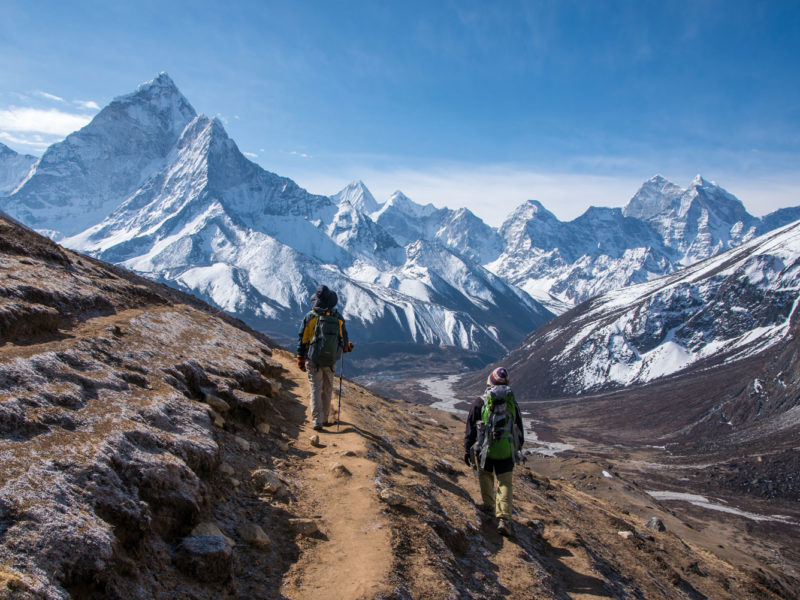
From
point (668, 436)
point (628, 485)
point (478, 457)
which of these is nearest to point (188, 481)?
point (478, 457)

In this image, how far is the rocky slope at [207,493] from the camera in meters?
5.89

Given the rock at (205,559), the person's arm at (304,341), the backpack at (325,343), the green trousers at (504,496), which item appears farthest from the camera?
the person's arm at (304,341)

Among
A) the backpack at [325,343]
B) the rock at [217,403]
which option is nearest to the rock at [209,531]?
the rock at [217,403]

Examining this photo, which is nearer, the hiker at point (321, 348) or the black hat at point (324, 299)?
the hiker at point (321, 348)

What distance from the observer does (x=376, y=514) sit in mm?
9289

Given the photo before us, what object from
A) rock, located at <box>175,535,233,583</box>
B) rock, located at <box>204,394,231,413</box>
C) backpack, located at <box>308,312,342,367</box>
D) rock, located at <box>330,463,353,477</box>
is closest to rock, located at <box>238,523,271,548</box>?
rock, located at <box>175,535,233,583</box>

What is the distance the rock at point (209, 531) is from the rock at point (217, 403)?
4446 mm

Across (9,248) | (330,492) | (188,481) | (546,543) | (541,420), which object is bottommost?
(541,420)

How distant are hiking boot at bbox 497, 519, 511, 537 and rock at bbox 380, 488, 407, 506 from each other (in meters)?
2.80

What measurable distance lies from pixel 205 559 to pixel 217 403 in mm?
5514

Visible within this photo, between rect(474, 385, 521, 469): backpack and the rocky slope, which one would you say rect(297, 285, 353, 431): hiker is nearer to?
the rocky slope

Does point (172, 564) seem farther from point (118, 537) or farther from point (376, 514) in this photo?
point (376, 514)

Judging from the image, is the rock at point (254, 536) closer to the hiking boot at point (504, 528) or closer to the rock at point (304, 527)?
the rock at point (304, 527)

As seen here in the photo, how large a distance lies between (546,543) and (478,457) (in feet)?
9.63
